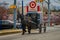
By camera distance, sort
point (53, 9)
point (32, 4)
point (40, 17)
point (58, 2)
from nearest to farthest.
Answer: point (32, 4), point (40, 17), point (58, 2), point (53, 9)

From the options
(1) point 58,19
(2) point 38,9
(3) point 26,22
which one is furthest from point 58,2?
(3) point 26,22

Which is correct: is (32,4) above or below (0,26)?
above

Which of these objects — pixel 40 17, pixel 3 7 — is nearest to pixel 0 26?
pixel 40 17

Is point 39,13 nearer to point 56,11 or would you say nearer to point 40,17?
point 40,17

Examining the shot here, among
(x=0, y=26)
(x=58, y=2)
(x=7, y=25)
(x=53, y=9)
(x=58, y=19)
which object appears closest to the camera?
(x=0, y=26)

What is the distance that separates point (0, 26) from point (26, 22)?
8.65 m

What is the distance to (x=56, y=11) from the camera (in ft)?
307

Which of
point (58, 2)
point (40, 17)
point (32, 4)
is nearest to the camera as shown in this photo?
point (32, 4)

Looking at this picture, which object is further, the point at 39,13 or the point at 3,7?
the point at 3,7

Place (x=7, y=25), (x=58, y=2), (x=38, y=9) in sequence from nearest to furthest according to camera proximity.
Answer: (x=7, y=25) < (x=38, y=9) < (x=58, y=2)

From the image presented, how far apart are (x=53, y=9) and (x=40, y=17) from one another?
51405 mm

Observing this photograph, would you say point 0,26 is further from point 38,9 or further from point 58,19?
point 58,19

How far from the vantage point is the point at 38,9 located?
A: 4797 centimetres

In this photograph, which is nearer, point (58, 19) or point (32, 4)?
point (32, 4)
